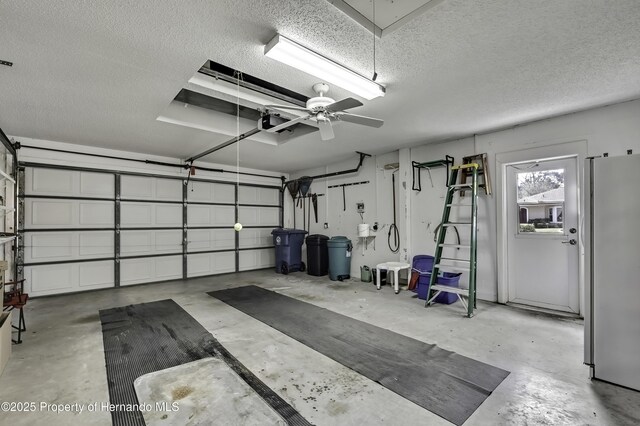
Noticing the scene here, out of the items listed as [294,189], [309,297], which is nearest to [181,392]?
Answer: [309,297]

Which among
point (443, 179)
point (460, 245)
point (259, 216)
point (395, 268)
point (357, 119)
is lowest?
point (395, 268)

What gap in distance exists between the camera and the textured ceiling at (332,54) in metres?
1.89

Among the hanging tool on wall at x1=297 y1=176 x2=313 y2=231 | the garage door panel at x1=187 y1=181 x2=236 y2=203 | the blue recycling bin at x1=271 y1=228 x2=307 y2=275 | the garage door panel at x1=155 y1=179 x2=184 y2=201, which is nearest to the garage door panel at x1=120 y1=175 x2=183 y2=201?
the garage door panel at x1=155 y1=179 x2=184 y2=201

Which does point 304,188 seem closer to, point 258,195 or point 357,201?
point 258,195

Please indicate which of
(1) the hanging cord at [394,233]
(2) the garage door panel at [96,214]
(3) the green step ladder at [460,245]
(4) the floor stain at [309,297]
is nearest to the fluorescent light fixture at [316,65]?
(3) the green step ladder at [460,245]

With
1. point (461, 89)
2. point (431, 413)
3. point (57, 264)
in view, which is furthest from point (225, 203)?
point (431, 413)

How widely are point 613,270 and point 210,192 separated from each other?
6.83 meters

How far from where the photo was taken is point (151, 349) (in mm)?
2938

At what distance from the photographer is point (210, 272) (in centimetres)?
694

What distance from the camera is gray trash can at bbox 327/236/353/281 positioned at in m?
6.22

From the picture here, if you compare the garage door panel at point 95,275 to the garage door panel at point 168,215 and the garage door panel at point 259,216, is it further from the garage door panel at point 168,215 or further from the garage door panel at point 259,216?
the garage door panel at point 259,216

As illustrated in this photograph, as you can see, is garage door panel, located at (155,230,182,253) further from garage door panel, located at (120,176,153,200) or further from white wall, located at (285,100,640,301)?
white wall, located at (285,100,640,301)

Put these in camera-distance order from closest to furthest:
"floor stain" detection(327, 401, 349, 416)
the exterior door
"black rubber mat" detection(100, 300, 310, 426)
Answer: "floor stain" detection(327, 401, 349, 416)
"black rubber mat" detection(100, 300, 310, 426)
the exterior door

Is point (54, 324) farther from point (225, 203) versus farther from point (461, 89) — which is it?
point (461, 89)
